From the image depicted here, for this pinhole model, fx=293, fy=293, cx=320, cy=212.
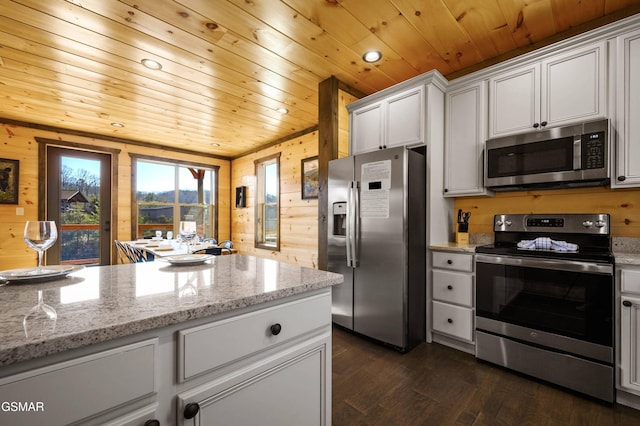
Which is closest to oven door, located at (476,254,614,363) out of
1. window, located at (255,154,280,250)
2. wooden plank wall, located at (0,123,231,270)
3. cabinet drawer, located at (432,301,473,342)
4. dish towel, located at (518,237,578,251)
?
cabinet drawer, located at (432,301,473,342)

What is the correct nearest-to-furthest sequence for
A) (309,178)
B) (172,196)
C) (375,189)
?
1. (375,189)
2. (309,178)
3. (172,196)

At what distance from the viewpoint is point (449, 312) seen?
2.46m

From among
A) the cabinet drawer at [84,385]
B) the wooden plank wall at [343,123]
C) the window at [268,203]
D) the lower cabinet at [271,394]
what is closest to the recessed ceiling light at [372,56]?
the wooden plank wall at [343,123]

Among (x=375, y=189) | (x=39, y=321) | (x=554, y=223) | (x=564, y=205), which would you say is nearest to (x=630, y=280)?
(x=554, y=223)

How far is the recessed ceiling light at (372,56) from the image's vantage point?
255 centimetres

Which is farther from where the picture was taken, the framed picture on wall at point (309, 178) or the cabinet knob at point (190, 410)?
the framed picture on wall at point (309, 178)

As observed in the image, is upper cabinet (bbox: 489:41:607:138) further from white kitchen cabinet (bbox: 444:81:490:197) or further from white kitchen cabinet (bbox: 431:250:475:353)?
white kitchen cabinet (bbox: 431:250:475:353)

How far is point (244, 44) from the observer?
2.44 meters

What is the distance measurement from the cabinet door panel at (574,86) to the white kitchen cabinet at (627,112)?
0.28ft

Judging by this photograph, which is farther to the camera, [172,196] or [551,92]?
[172,196]

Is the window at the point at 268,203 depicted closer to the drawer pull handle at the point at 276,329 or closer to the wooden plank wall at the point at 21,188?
the wooden plank wall at the point at 21,188

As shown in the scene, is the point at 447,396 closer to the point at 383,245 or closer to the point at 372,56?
the point at 383,245

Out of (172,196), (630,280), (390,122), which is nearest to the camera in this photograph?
(630,280)

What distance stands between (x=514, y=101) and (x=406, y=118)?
0.84 meters
